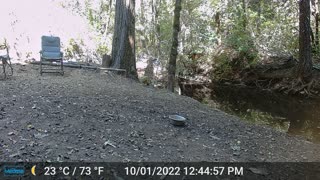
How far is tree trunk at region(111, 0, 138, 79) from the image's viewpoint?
7.59 meters

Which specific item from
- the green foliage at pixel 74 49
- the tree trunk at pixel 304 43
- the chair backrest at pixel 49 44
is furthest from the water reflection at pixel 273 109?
the green foliage at pixel 74 49

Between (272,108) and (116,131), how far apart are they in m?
5.86

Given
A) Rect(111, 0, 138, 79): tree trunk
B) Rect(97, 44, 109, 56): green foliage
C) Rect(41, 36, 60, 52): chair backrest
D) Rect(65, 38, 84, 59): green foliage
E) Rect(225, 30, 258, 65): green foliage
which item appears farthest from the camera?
Rect(225, 30, 258, 65): green foliage

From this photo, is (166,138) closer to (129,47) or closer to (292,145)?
(292,145)

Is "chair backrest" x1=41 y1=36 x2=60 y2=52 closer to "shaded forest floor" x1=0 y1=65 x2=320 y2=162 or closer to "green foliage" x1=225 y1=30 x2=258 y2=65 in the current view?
"shaded forest floor" x1=0 y1=65 x2=320 y2=162

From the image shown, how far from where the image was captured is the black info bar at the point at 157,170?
243cm

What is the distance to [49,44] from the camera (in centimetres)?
738

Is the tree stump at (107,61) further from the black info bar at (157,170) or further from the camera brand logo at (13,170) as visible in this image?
the camera brand logo at (13,170)

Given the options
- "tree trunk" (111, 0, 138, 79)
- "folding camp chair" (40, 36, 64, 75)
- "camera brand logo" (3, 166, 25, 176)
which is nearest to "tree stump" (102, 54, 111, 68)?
"tree trunk" (111, 0, 138, 79)

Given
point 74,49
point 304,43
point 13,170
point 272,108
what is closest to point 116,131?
point 13,170

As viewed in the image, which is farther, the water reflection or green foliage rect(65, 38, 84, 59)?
green foliage rect(65, 38, 84, 59)

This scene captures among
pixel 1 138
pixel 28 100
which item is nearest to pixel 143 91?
pixel 28 100

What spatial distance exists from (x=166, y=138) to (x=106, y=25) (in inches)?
393

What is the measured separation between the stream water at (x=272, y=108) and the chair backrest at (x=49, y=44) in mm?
4180
